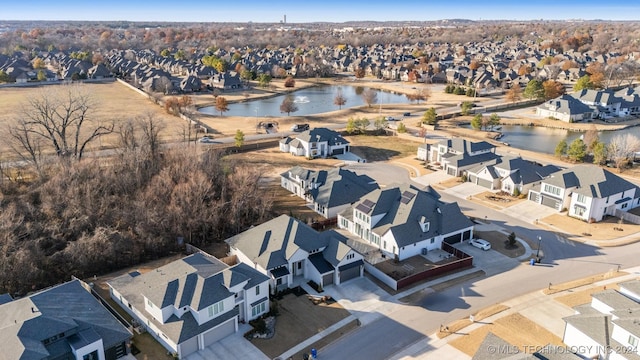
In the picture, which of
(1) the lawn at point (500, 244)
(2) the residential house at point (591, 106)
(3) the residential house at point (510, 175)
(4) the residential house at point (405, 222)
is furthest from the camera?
(2) the residential house at point (591, 106)

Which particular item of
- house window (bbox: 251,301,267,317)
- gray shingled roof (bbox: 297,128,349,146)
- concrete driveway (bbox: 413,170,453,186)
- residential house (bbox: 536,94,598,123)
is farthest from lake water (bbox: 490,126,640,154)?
house window (bbox: 251,301,267,317)

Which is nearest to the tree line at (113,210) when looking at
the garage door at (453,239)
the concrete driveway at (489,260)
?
the garage door at (453,239)

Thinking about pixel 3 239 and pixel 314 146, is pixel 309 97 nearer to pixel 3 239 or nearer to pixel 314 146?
pixel 314 146

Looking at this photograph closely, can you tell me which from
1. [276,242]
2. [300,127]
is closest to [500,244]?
[276,242]

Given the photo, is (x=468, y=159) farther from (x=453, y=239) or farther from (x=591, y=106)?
(x=591, y=106)

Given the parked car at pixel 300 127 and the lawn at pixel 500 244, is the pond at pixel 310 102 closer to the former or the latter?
the parked car at pixel 300 127

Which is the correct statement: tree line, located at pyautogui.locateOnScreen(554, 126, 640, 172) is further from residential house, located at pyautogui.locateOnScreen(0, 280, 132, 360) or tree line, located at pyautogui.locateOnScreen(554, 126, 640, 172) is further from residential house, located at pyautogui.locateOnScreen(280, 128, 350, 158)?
residential house, located at pyautogui.locateOnScreen(0, 280, 132, 360)
